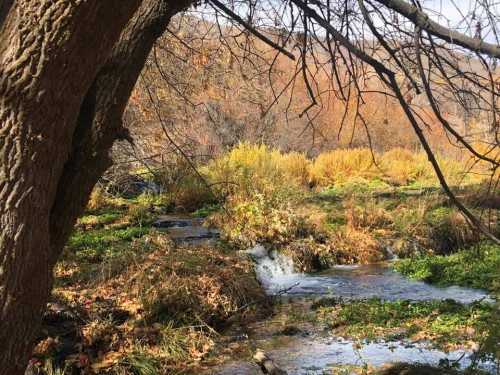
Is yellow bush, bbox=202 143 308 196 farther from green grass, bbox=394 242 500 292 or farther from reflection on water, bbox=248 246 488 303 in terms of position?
green grass, bbox=394 242 500 292

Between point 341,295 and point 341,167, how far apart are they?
8936 millimetres

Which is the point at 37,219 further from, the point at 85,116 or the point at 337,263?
the point at 337,263

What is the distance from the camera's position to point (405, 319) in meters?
6.06

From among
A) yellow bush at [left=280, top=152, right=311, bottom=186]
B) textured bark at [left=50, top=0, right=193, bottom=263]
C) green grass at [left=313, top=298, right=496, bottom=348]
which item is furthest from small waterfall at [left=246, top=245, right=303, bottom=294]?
yellow bush at [left=280, top=152, right=311, bottom=186]

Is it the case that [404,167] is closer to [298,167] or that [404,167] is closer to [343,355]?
[298,167]

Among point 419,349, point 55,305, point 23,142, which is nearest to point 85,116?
point 23,142

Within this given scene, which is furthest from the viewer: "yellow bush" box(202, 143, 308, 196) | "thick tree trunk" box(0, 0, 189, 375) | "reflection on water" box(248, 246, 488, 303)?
"yellow bush" box(202, 143, 308, 196)

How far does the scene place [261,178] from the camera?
11266mm

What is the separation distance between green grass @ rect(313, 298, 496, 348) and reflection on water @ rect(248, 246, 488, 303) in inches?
22.6

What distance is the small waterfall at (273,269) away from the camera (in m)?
8.08

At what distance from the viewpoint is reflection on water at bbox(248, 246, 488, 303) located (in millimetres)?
7184

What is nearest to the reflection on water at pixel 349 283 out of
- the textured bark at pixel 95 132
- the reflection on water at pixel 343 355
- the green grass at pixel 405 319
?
the green grass at pixel 405 319

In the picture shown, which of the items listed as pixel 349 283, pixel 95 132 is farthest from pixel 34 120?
pixel 349 283

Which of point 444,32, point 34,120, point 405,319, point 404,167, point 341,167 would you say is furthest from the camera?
point 404,167
